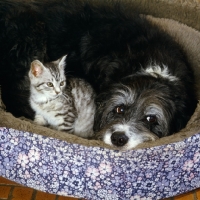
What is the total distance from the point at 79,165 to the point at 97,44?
1.13m

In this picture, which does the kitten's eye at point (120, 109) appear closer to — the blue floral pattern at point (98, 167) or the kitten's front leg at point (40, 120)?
the blue floral pattern at point (98, 167)

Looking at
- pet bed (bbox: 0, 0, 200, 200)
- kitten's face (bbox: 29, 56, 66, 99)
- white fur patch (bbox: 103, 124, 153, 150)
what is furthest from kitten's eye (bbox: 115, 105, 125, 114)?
kitten's face (bbox: 29, 56, 66, 99)

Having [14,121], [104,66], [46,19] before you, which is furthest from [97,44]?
[14,121]

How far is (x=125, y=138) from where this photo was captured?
256cm

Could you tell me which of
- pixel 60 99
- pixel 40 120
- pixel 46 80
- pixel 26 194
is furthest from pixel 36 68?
pixel 26 194

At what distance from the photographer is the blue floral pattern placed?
2525 millimetres

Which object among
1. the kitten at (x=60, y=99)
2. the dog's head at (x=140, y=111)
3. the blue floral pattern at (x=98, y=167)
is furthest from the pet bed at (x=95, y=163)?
the kitten at (x=60, y=99)

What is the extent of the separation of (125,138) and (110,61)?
78 cm

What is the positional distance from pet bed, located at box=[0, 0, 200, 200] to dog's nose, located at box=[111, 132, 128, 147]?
0.30ft

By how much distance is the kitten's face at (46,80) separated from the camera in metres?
2.74

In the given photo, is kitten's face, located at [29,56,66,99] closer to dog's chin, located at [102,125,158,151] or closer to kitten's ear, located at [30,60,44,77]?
kitten's ear, located at [30,60,44,77]

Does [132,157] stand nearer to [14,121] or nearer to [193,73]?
[14,121]

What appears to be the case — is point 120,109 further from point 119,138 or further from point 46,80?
point 46,80

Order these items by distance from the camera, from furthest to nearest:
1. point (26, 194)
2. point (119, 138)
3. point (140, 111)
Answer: point (26, 194) < point (140, 111) < point (119, 138)
